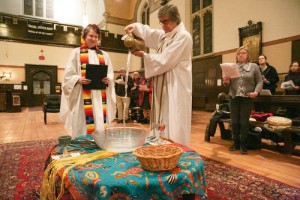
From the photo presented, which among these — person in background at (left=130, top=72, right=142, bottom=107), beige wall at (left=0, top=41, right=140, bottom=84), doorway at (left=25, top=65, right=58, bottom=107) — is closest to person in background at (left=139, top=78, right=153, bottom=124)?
person in background at (left=130, top=72, right=142, bottom=107)

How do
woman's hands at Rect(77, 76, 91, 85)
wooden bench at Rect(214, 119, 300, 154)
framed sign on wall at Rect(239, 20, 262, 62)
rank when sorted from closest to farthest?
woman's hands at Rect(77, 76, 91, 85)
wooden bench at Rect(214, 119, 300, 154)
framed sign on wall at Rect(239, 20, 262, 62)

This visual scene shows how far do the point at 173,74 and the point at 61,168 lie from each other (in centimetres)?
115

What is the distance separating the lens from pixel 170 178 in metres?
0.93

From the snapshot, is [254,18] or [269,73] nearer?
[269,73]

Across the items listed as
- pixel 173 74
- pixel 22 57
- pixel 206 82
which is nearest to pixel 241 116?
pixel 173 74

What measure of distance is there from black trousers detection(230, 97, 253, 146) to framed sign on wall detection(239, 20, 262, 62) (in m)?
4.76

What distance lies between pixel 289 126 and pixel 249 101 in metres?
0.67

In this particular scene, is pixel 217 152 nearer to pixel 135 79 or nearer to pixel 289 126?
pixel 289 126

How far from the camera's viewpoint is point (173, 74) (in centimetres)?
186

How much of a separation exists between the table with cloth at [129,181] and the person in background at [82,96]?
1.30 meters

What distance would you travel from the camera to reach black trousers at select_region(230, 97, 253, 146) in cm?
331

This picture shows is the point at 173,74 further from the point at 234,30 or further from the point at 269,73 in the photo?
the point at 234,30

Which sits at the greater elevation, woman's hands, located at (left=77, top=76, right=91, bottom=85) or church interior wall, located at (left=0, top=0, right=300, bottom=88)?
church interior wall, located at (left=0, top=0, right=300, bottom=88)

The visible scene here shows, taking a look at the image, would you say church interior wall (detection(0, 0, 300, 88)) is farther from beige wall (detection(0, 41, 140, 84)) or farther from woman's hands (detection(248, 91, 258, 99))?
woman's hands (detection(248, 91, 258, 99))
